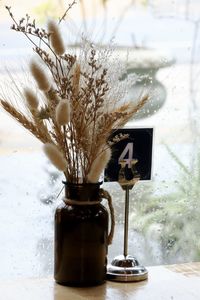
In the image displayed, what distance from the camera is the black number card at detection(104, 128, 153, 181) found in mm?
2311

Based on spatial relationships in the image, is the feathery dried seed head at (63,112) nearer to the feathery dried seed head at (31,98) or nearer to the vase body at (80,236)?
the feathery dried seed head at (31,98)

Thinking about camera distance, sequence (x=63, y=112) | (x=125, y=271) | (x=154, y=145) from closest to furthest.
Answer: (x=63, y=112) → (x=125, y=271) → (x=154, y=145)

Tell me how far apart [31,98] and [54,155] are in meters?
0.17

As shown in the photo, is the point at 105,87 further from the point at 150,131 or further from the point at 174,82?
the point at 174,82

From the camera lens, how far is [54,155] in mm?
2082

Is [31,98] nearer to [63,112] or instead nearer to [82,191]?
[63,112]

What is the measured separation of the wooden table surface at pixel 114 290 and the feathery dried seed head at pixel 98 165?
1.06 ft

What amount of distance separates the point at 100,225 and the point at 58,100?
0.38 meters

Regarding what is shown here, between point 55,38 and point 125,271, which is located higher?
point 55,38

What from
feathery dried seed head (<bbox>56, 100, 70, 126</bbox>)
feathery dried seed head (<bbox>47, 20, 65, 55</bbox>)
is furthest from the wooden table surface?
feathery dried seed head (<bbox>47, 20, 65, 55</bbox>)

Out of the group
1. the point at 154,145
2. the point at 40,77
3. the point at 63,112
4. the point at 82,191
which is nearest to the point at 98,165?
the point at 82,191

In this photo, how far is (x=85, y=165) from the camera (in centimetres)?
217

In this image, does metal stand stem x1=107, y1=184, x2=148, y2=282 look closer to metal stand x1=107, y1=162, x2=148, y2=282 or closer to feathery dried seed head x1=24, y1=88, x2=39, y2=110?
metal stand x1=107, y1=162, x2=148, y2=282

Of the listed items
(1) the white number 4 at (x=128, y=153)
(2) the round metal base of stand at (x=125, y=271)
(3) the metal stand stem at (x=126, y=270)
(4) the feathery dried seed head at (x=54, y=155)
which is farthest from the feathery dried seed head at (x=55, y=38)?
(2) the round metal base of stand at (x=125, y=271)
